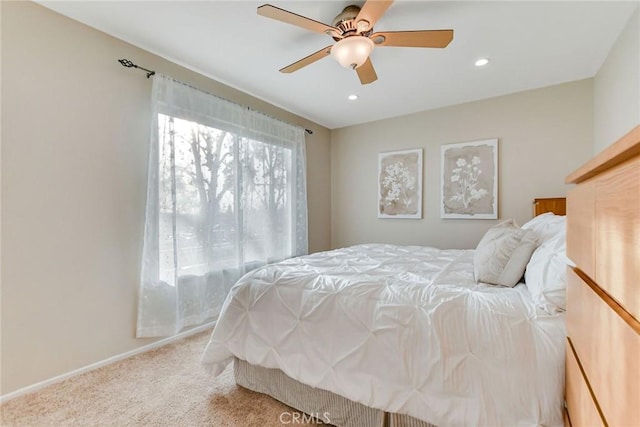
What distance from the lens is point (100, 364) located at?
2.05 m

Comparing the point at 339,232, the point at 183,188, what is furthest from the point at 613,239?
the point at 339,232

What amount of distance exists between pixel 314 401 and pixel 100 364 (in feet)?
5.52

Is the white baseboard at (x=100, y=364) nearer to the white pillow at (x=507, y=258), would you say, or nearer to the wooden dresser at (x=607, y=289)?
the white pillow at (x=507, y=258)

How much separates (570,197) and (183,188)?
2573 millimetres

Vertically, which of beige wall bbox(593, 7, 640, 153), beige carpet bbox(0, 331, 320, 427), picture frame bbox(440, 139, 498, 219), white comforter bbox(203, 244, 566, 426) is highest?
beige wall bbox(593, 7, 640, 153)

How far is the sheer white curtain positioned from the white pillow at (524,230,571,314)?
2459 mm

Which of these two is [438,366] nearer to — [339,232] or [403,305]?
[403,305]

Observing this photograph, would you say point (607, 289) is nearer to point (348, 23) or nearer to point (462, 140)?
point (348, 23)

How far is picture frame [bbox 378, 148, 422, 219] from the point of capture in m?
3.77

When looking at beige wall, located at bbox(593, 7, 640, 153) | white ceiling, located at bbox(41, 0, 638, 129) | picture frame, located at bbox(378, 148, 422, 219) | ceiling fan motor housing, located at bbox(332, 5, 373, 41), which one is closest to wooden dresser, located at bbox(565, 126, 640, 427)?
ceiling fan motor housing, located at bbox(332, 5, 373, 41)

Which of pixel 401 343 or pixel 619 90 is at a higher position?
pixel 619 90

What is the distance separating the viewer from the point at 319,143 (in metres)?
4.37

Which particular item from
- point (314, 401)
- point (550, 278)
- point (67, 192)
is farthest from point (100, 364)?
point (550, 278)

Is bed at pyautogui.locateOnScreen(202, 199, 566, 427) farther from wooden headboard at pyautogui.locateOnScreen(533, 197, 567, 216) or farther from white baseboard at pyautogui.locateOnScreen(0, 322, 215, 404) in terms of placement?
wooden headboard at pyautogui.locateOnScreen(533, 197, 567, 216)
